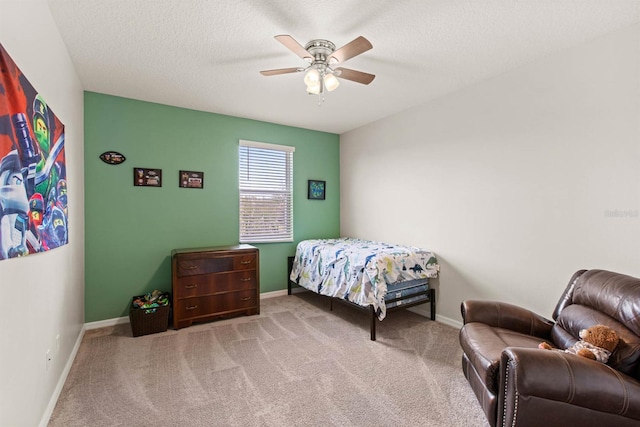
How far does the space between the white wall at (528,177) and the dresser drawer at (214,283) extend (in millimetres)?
1996

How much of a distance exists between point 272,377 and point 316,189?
3.06 metres

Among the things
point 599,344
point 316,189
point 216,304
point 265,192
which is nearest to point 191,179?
point 265,192

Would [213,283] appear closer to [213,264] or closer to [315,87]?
[213,264]

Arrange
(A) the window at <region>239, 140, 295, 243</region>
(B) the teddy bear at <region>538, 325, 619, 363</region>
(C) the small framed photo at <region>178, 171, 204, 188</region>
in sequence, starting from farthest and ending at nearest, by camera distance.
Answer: (A) the window at <region>239, 140, 295, 243</region> < (C) the small framed photo at <region>178, 171, 204, 188</region> < (B) the teddy bear at <region>538, 325, 619, 363</region>

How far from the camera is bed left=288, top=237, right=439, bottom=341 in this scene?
302cm

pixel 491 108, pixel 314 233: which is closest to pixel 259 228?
pixel 314 233

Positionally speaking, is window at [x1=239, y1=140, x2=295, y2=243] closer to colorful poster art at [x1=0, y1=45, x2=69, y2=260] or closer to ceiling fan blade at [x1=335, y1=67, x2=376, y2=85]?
ceiling fan blade at [x1=335, y1=67, x2=376, y2=85]

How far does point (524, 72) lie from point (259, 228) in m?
3.53

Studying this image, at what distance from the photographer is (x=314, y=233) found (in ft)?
16.0

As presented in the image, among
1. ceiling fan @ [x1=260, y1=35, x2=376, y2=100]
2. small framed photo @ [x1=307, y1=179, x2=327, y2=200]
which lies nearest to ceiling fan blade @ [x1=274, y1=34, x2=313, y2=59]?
ceiling fan @ [x1=260, y1=35, x2=376, y2=100]

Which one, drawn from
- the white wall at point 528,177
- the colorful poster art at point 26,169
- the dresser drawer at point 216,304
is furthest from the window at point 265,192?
the colorful poster art at point 26,169

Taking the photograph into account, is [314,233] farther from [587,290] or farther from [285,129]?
[587,290]

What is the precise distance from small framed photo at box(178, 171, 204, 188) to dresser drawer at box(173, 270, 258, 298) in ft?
3.90

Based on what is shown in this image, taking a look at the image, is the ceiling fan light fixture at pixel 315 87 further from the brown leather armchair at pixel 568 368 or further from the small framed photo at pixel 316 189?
the small framed photo at pixel 316 189
